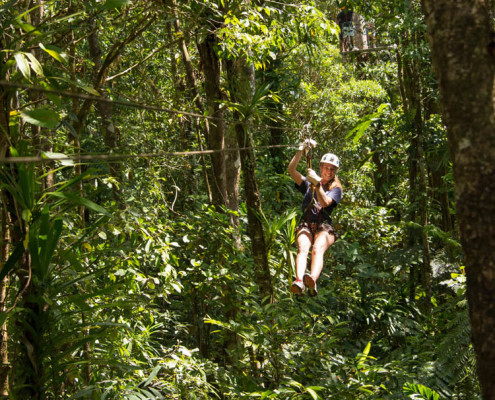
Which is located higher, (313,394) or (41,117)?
(41,117)

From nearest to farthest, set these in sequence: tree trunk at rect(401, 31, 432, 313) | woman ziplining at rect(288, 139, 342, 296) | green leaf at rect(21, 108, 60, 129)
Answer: green leaf at rect(21, 108, 60, 129) < woman ziplining at rect(288, 139, 342, 296) < tree trunk at rect(401, 31, 432, 313)

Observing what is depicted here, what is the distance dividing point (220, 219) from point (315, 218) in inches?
35.8

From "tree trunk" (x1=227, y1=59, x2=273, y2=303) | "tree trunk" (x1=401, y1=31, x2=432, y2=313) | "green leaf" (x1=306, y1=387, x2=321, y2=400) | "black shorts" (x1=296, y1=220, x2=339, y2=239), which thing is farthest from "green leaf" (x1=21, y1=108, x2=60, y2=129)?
"tree trunk" (x1=401, y1=31, x2=432, y2=313)

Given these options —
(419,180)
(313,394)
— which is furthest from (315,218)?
(419,180)

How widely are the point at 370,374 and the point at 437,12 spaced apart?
2993 mm

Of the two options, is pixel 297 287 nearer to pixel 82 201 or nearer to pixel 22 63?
pixel 82 201

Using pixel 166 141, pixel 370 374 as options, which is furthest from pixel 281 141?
pixel 370 374

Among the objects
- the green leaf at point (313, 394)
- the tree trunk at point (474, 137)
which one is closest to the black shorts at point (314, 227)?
the green leaf at point (313, 394)

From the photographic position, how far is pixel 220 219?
5.24m

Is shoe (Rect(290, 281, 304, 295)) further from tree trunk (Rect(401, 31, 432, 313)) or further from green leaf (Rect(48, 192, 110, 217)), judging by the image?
tree trunk (Rect(401, 31, 432, 313))

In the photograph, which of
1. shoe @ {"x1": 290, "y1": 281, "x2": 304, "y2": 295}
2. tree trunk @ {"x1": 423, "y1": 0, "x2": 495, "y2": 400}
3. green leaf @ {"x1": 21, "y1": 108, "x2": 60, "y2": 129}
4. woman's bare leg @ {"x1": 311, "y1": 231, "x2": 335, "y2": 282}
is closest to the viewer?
tree trunk @ {"x1": 423, "y1": 0, "x2": 495, "y2": 400}

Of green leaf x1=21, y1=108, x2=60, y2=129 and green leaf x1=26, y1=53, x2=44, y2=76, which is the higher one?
green leaf x1=26, y1=53, x2=44, y2=76

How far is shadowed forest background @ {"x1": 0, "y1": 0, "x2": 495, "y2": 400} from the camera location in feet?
6.54

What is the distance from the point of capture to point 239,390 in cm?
400
